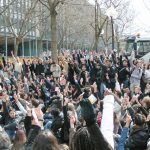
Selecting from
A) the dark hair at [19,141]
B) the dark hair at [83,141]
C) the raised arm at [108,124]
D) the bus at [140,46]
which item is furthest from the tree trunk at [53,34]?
the dark hair at [83,141]

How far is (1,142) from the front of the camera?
4.99 m

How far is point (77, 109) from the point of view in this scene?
32.1 feet

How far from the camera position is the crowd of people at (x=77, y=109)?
337 cm

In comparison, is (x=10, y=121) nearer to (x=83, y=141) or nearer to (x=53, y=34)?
(x=83, y=141)

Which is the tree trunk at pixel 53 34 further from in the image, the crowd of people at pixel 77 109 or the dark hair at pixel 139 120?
the dark hair at pixel 139 120

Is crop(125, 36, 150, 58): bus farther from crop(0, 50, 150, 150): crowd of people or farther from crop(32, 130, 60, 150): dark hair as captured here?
crop(32, 130, 60, 150): dark hair

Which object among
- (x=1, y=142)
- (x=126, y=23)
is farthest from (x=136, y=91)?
(x=126, y=23)

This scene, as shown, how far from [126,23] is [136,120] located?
2268 inches

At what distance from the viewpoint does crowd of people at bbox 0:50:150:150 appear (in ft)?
11.0

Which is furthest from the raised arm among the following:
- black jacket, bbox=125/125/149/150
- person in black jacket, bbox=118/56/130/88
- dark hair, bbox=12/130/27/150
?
person in black jacket, bbox=118/56/130/88

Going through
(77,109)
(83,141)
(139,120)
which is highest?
(83,141)

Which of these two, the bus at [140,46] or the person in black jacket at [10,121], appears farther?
the bus at [140,46]

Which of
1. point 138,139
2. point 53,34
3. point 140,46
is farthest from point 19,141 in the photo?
point 140,46

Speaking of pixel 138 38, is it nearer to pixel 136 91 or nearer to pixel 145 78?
pixel 145 78
